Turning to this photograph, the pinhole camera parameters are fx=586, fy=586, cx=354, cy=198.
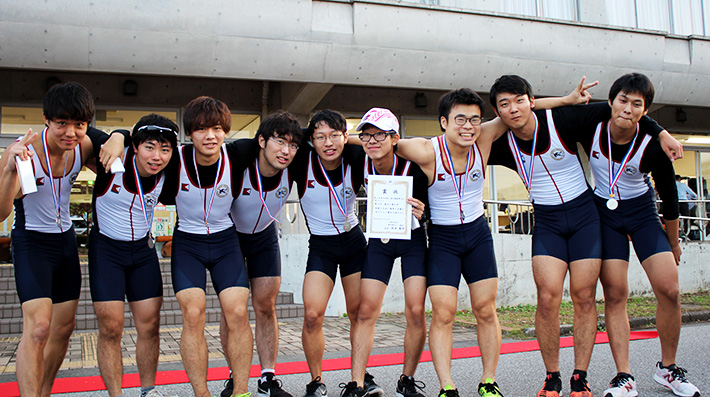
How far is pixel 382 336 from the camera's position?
8.11 metres

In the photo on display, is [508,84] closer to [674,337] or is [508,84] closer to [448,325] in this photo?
[448,325]

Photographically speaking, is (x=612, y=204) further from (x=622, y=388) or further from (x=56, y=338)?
(x=56, y=338)

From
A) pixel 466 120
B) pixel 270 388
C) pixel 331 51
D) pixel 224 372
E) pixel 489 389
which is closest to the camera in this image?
pixel 489 389

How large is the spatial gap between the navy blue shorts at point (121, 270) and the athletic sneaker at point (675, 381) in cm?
388

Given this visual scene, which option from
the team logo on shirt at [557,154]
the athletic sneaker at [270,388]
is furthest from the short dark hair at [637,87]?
the athletic sneaker at [270,388]

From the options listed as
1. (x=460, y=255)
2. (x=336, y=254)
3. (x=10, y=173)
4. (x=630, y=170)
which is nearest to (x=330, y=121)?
(x=336, y=254)

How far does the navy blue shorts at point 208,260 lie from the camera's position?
430 cm

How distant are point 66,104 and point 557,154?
3.52 meters

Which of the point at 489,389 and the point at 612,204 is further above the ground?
the point at 612,204

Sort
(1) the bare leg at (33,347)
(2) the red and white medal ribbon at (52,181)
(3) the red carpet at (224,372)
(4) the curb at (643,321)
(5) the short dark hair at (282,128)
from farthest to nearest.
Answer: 1. (4) the curb at (643,321)
2. (3) the red carpet at (224,372)
3. (5) the short dark hair at (282,128)
4. (2) the red and white medal ribbon at (52,181)
5. (1) the bare leg at (33,347)

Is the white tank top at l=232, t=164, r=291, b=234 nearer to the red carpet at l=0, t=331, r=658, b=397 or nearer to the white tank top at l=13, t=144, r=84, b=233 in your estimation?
the white tank top at l=13, t=144, r=84, b=233

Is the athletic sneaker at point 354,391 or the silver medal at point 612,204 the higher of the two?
the silver medal at point 612,204

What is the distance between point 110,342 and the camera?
420 cm

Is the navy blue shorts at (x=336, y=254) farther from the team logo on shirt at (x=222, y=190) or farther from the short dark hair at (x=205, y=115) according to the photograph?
the short dark hair at (x=205, y=115)
